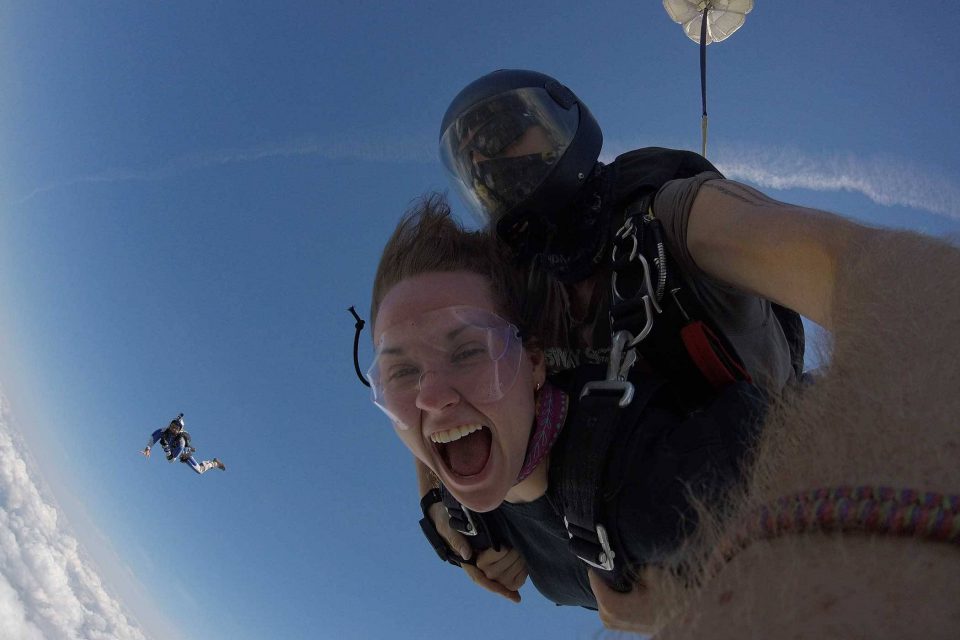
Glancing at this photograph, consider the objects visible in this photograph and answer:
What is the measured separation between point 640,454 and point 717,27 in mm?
6324

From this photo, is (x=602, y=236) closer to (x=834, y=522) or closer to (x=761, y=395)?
(x=761, y=395)

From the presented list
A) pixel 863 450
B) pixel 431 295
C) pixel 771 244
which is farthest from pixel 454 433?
pixel 863 450

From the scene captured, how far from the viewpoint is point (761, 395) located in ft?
4.93

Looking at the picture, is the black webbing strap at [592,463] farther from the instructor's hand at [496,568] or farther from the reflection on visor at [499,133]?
the reflection on visor at [499,133]

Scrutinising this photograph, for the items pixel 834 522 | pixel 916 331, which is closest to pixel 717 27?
pixel 916 331

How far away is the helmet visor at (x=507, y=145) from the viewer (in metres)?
2.22

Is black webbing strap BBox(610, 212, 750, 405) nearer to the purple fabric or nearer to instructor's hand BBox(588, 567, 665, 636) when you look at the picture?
the purple fabric

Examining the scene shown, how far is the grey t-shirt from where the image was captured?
5.73 feet

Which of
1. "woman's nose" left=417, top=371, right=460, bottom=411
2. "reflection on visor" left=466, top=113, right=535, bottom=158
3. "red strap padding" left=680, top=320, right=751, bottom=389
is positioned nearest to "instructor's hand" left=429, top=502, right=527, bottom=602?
"woman's nose" left=417, top=371, right=460, bottom=411

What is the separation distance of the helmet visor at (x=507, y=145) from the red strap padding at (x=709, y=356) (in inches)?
34.4

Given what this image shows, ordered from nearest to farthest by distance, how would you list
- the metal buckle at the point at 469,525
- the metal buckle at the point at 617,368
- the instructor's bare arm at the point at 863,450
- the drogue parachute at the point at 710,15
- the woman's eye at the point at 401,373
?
1. the instructor's bare arm at the point at 863,450
2. the metal buckle at the point at 617,368
3. the woman's eye at the point at 401,373
4. the metal buckle at the point at 469,525
5. the drogue parachute at the point at 710,15

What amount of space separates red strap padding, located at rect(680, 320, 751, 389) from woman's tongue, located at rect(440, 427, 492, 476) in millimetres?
785

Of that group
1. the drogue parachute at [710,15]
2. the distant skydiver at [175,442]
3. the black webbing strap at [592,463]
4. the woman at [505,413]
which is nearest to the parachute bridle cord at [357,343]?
the woman at [505,413]

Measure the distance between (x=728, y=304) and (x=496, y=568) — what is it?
150 centimetres
